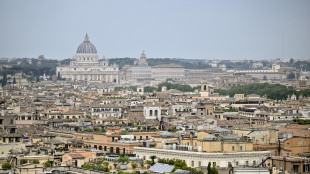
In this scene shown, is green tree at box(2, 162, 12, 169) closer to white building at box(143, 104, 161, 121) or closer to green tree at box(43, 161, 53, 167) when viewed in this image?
green tree at box(43, 161, 53, 167)

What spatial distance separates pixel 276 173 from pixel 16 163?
33.2 ft

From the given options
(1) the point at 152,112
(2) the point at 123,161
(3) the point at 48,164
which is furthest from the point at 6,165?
(1) the point at 152,112

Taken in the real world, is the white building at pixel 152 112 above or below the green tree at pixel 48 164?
below

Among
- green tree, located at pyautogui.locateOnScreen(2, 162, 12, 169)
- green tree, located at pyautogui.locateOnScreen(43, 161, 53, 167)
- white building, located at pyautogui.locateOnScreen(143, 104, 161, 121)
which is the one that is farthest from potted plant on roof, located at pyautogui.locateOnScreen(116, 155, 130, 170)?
white building, located at pyautogui.locateOnScreen(143, 104, 161, 121)

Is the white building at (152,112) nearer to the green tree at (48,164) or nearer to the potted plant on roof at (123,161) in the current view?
the potted plant on roof at (123,161)

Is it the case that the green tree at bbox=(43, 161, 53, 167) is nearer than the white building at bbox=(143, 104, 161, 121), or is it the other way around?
the green tree at bbox=(43, 161, 53, 167)

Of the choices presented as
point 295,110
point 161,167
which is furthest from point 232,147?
point 295,110

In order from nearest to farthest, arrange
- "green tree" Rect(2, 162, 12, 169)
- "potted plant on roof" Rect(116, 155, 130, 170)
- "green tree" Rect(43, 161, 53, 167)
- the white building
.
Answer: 1. "green tree" Rect(2, 162, 12, 169)
2. "green tree" Rect(43, 161, 53, 167)
3. "potted plant on roof" Rect(116, 155, 130, 170)
4. the white building

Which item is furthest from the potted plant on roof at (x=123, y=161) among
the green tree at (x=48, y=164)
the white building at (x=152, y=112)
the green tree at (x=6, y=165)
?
the white building at (x=152, y=112)

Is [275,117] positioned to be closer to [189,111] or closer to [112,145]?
[189,111]

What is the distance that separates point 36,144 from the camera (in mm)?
48906

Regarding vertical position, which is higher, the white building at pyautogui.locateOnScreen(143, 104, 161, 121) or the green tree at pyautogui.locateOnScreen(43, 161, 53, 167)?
the green tree at pyautogui.locateOnScreen(43, 161, 53, 167)

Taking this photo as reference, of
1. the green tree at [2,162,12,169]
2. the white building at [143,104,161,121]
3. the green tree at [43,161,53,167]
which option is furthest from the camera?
the white building at [143,104,161,121]

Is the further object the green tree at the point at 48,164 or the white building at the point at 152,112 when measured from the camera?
the white building at the point at 152,112
